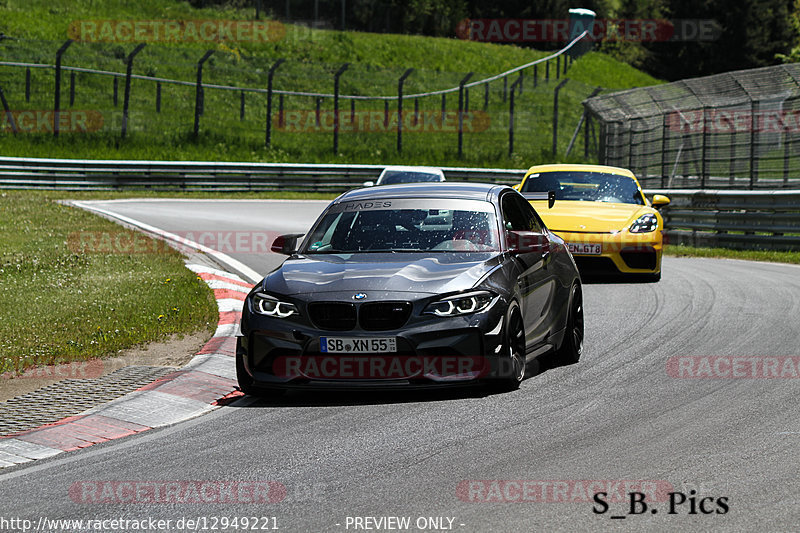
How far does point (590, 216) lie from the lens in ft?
49.1

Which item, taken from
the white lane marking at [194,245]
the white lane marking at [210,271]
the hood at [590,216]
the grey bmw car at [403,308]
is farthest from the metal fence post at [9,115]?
the grey bmw car at [403,308]

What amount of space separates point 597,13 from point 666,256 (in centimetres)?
8136

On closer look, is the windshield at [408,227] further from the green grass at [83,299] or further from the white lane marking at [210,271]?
the white lane marking at [210,271]

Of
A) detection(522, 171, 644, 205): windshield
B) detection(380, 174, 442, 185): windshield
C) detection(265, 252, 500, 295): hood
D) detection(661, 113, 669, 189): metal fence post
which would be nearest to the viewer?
detection(265, 252, 500, 295): hood

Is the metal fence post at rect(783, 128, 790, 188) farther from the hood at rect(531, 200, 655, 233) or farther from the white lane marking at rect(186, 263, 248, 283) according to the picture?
the white lane marking at rect(186, 263, 248, 283)

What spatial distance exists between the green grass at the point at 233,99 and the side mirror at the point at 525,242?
29702mm

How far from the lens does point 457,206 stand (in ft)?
28.4

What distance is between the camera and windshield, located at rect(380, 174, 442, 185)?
22.3m

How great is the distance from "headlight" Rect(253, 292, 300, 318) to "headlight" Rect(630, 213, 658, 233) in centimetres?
815

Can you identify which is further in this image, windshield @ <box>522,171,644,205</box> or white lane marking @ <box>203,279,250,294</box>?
windshield @ <box>522,171,644,205</box>

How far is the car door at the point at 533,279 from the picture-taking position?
8.13 m

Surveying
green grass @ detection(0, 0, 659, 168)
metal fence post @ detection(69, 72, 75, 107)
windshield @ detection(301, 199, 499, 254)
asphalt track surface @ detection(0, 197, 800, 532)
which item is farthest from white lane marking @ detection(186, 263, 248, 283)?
metal fence post @ detection(69, 72, 75, 107)

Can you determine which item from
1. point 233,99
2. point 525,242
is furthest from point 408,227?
point 233,99

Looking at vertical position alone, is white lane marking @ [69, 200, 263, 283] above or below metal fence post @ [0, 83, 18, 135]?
below
